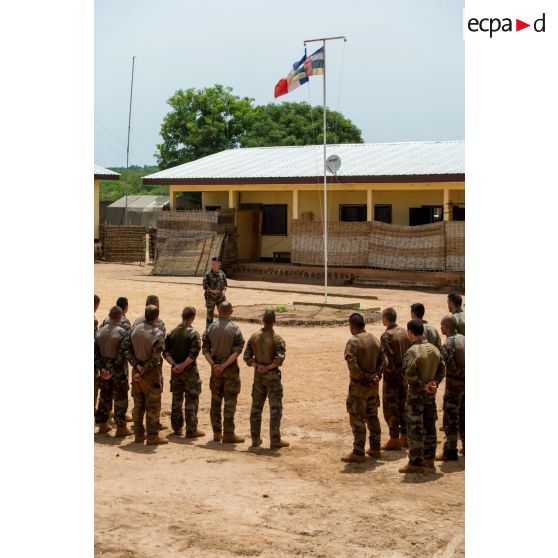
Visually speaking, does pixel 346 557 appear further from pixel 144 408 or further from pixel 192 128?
pixel 192 128

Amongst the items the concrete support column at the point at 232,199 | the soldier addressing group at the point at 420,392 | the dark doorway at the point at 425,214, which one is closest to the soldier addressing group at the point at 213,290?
the soldier addressing group at the point at 420,392

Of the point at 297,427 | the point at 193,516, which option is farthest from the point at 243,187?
the point at 193,516

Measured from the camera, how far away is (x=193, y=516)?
757 cm

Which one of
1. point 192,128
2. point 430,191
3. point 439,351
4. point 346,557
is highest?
point 192,128

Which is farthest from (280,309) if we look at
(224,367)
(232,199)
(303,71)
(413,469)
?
(232,199)

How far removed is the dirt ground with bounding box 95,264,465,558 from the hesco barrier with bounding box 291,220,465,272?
13510mm

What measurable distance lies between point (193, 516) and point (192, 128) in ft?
176

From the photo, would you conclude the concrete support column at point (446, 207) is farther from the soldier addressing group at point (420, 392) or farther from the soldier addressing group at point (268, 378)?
the soldier addressing group at point (420, 392)

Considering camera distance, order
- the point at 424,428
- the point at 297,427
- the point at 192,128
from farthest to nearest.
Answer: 1. the point at 192,128
2. the point at 297,427
3. the point at 424,428

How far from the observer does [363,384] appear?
952cm

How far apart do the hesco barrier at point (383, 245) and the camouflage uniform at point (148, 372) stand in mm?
15985

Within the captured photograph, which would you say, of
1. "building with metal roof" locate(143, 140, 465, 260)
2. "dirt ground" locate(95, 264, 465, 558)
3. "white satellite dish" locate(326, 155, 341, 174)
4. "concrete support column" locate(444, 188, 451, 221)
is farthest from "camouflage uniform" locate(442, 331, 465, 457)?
"concrete support column" locate(444, 188, 451, 221)

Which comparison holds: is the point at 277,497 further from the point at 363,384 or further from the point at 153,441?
the point at 153,441

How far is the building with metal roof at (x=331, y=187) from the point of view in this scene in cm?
2700
